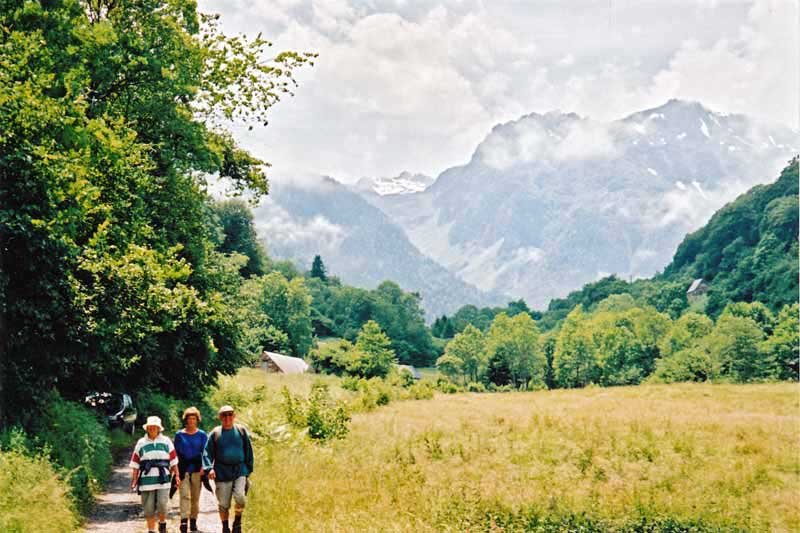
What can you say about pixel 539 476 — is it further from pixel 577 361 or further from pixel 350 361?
pixel 577 361

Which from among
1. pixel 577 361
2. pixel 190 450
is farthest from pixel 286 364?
pixel 190 450

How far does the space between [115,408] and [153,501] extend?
1539cm

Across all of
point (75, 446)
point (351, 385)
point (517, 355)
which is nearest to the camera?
point (75, 446)

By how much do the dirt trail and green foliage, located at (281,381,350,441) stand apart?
330 inches

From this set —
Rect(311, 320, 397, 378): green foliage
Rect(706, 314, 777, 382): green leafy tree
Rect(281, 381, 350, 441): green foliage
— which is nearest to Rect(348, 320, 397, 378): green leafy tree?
Rect(311, 320, 397, 378): green foliage

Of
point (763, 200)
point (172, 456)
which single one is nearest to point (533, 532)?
point (172, 456)

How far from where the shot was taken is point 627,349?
110500mm

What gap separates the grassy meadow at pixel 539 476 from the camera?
15.5 metres

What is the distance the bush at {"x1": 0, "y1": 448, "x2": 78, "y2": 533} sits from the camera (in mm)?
11422

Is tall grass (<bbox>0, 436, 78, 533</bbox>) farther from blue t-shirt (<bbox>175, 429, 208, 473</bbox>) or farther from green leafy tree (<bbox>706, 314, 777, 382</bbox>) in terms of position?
green leafy tree (<bbox>706, 314, 777, 382</bbox>)

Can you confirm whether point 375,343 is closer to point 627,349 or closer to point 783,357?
point 627,349

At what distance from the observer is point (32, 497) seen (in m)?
12.1

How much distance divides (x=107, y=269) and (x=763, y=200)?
176384 mm

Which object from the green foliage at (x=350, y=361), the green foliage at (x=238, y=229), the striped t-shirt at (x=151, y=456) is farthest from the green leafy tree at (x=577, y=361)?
the striped t-shirt at (x=151, y=456)
